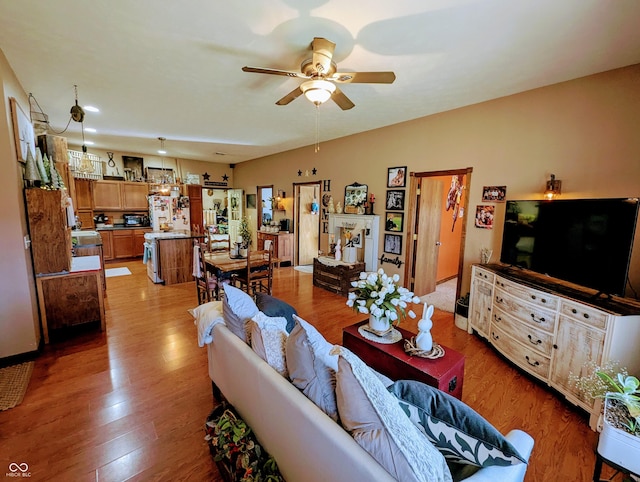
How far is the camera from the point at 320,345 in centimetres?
145

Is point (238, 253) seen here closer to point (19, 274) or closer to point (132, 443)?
point (19, 274)

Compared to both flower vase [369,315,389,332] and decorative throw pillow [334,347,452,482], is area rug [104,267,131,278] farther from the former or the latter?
decorative throw pillow [334,347,452,482]

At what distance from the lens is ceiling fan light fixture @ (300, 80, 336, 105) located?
7.61 feet

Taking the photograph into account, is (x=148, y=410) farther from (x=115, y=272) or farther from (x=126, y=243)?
(x=126, y=243)

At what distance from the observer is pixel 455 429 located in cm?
109

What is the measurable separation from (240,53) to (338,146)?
3323mm

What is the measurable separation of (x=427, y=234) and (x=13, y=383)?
17.3ft

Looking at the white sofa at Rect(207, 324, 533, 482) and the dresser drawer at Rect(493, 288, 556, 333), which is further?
the dresser drawer at Rect(493, 288, 556, 333)

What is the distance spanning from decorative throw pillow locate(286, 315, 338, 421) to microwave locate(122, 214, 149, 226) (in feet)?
26.2

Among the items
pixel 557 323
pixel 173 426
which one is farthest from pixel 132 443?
pixel 557 323

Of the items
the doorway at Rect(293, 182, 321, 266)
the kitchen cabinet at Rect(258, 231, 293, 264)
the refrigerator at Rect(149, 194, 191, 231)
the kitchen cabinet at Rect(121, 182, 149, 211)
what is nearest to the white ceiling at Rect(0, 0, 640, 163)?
the doorway at Rect(293, 182, 321, 266)

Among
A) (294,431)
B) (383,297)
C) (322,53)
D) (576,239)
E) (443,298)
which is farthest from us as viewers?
(443,298)

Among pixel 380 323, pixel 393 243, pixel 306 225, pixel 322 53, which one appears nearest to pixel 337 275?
pixel 393 243

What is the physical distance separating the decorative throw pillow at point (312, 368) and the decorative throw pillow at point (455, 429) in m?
0.31
